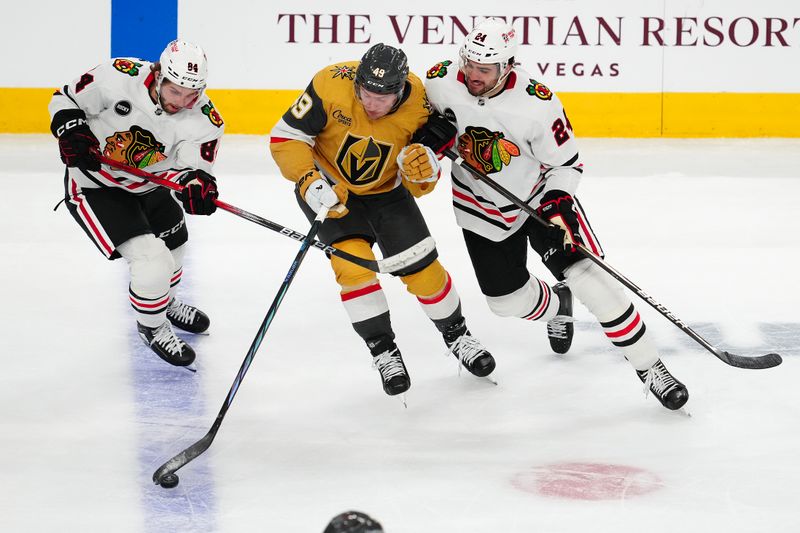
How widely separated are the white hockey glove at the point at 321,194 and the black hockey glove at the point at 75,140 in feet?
1.91

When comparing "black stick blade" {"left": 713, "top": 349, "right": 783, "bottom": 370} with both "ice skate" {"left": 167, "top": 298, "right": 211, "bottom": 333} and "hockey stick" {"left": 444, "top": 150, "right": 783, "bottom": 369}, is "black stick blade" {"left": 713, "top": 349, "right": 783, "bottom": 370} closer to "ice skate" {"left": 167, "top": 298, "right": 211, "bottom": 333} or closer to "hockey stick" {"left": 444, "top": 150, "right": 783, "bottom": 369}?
"hockey stick" {"left": 444, "top": 150, "right": 783, "bottom": 369}

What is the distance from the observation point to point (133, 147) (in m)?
3.17

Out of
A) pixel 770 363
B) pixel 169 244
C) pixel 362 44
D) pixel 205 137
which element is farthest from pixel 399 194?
pixel 362 44

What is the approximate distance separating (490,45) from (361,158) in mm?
455

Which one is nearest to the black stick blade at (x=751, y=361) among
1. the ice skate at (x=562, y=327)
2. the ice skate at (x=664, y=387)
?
the ice skate at (x=664, y=387)

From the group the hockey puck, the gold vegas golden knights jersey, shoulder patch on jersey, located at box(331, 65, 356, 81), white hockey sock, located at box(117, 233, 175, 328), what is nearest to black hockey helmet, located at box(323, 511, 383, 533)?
the hockey puck

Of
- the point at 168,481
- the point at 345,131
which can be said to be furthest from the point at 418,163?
the point at 168,481

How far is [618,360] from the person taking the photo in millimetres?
3383

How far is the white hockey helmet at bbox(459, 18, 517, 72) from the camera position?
2857mm

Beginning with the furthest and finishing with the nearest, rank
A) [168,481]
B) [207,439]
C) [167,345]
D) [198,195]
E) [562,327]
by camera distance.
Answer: [562,327]
[167,345]
[198,195]
[207,439]
[168,481]

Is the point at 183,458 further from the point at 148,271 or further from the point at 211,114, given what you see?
the point at 211,114

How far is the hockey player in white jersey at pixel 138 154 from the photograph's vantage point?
3.03m

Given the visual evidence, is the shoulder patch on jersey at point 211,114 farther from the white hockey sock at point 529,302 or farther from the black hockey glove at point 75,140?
the white hockey sock at point 529,302

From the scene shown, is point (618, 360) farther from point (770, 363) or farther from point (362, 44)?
point (362, 44)
